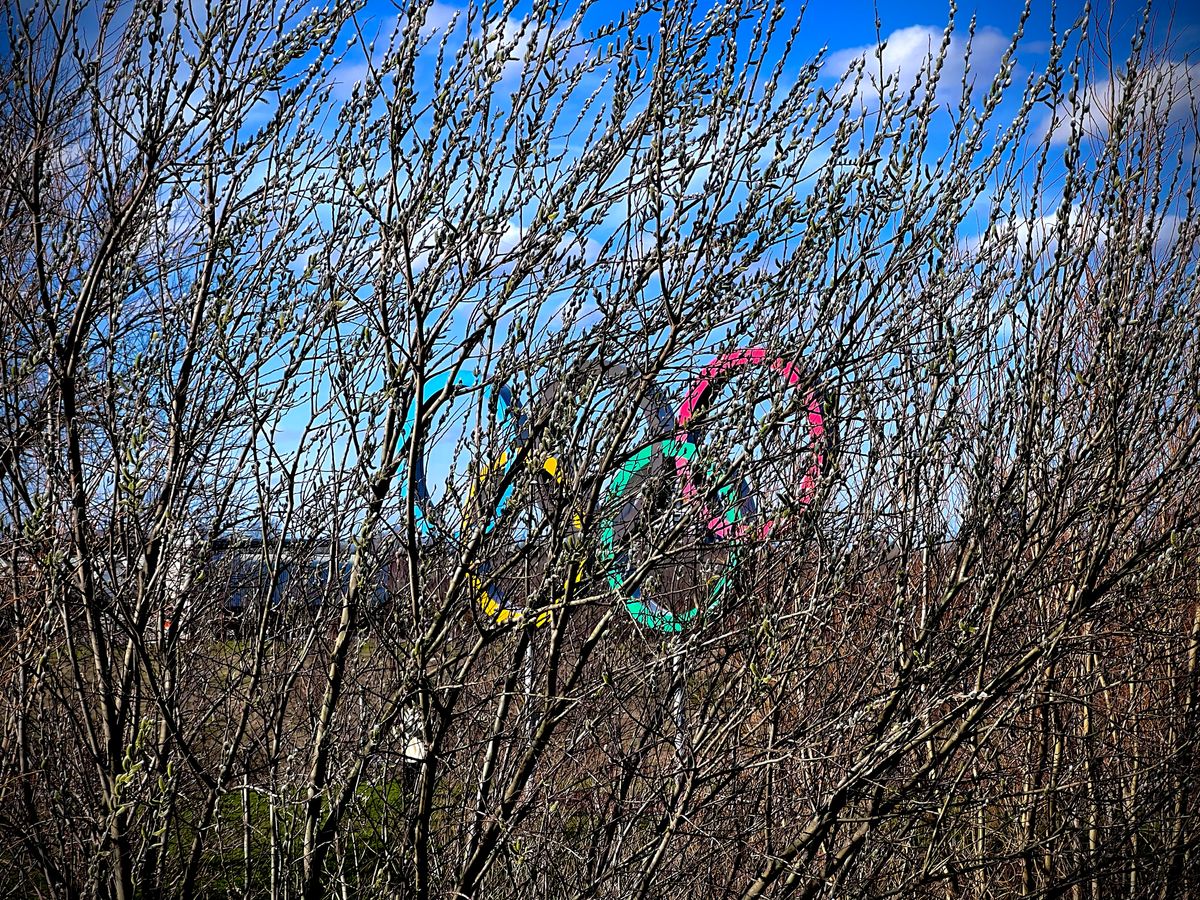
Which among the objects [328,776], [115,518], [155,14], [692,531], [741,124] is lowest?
[328,776]

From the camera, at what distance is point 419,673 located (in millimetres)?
2463

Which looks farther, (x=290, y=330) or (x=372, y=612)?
(x=290, y=330)

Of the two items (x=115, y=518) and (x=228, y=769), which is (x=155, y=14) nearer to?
(x=115, y=518)

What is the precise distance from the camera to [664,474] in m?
2.64

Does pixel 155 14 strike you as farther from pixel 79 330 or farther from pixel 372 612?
pixel 372 612

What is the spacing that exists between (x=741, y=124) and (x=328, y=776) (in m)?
2.11

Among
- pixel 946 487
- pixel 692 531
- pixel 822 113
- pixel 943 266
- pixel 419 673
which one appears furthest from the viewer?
pixel 946 487

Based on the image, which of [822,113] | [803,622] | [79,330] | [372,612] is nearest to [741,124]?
[822,113]

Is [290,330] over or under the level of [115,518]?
over

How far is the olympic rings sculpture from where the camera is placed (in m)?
2.62

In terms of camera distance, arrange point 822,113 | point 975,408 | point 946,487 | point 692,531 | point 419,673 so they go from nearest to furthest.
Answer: point 419,673 < point 692,531 < point 822,113 < point 946,487 < point 975,408

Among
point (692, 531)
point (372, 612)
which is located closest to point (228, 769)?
point (372, 612)

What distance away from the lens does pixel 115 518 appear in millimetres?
2834

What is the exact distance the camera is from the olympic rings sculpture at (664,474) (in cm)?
262
